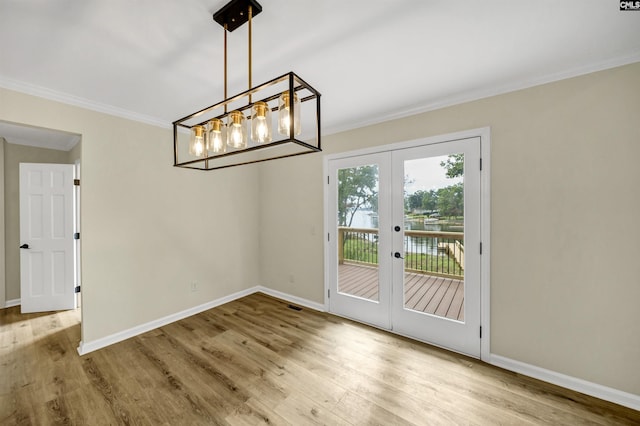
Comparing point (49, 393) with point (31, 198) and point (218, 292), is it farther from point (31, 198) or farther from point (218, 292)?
point (31, 198)

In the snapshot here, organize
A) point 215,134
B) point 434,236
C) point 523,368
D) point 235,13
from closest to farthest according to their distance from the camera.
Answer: point 235,13
point 215,134
point 523,368
point 434,236

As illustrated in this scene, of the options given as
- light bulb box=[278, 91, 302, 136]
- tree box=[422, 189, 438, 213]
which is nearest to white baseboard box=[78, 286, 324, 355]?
tree box=[422, 189, 438, 213]

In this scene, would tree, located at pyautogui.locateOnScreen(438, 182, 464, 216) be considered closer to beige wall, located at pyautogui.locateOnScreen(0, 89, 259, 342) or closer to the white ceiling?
the white ceiling

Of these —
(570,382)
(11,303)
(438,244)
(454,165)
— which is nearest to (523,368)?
(570,382)

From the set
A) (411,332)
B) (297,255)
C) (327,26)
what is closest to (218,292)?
(297,255)

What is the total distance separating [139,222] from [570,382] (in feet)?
14.5

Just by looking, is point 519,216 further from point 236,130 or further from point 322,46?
point 236,130

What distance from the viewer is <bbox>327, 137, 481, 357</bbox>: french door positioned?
242 centimetres

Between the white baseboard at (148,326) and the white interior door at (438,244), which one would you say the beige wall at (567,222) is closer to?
the white interior door at (438,244)

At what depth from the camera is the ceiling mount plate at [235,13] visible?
1284 millimetres

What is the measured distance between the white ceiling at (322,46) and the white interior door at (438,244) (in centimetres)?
64

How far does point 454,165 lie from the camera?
2482 millimetres

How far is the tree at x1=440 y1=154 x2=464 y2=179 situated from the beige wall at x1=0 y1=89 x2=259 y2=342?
3.00m

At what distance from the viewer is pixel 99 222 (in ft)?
8.39
